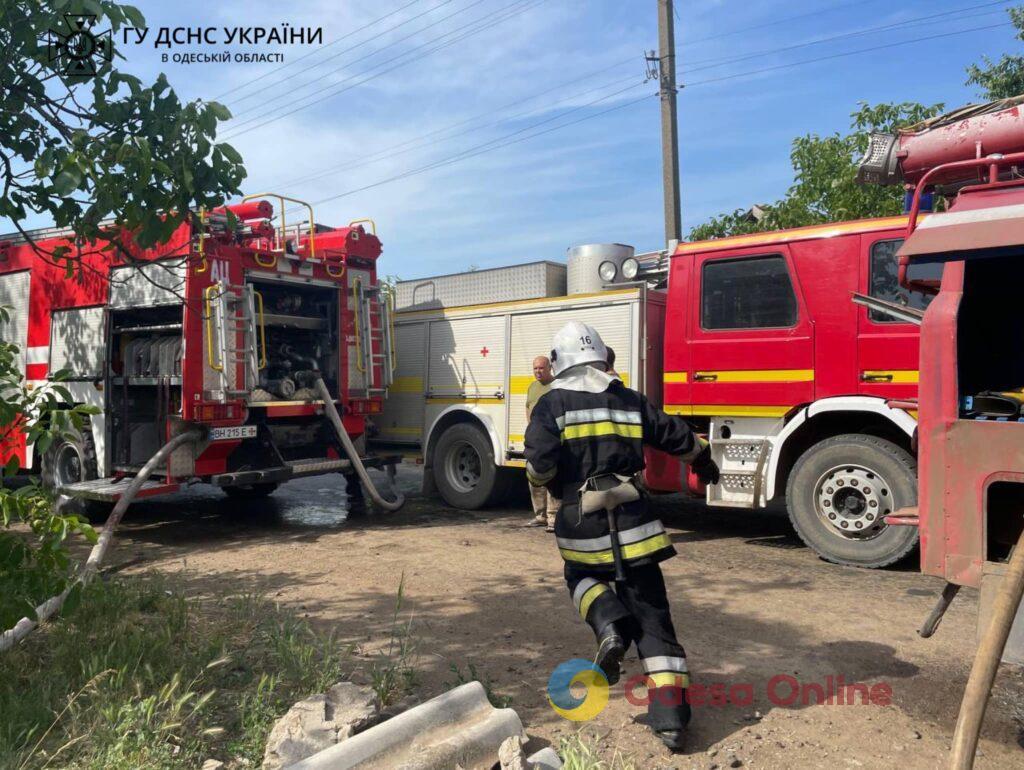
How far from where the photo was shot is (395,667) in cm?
389

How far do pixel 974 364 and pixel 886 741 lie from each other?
2028 millimetres

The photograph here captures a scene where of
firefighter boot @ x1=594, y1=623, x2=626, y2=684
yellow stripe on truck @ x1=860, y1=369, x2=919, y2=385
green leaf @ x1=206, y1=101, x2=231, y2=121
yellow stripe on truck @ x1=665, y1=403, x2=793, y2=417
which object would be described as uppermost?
green leaf @ x1=206, y1=101, x2=231, y2=121

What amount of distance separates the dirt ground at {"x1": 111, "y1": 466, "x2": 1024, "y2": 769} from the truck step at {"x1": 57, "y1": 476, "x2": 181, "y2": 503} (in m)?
0.46

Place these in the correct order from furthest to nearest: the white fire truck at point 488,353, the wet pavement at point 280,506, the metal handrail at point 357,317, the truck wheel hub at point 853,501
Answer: the metal handrail at point 357,317
the wet pavement at point 280,506
the white fire truck at point 488,353
the truck wheel hub at point 853,501

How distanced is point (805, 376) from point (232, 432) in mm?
5066

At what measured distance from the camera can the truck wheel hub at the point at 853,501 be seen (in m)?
5.99

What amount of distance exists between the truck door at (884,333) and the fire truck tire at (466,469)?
3980 mm

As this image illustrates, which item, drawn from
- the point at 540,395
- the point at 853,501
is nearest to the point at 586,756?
the point at 853,501

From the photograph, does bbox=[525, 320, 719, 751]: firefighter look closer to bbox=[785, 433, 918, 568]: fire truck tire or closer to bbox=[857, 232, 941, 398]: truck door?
bbox=[785, 433, 918, 568]: fire truck tire

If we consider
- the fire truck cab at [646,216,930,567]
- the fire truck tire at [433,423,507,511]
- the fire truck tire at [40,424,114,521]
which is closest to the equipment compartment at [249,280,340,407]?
the fire truck tire at [433,423,507,511]

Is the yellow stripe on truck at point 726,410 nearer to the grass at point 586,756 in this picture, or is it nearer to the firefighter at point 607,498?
the firefighter at point 607,498

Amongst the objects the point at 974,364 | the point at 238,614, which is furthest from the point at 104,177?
the point at 974,364

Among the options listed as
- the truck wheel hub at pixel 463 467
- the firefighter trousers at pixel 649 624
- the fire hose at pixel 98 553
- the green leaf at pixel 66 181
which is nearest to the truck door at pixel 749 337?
the truck wheel hub at pixel 463 467

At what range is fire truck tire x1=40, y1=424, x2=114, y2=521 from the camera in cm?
827
